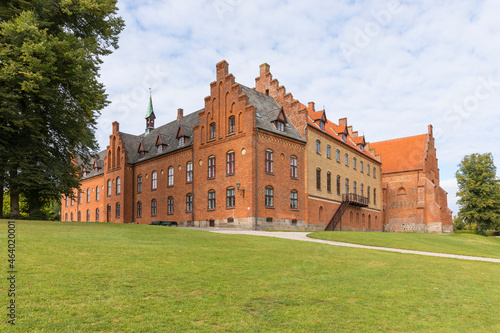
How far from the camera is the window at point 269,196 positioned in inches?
1335

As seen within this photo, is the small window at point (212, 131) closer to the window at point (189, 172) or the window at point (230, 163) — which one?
the window at point (230, 163)

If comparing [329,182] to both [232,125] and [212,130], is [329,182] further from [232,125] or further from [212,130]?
[212,130]

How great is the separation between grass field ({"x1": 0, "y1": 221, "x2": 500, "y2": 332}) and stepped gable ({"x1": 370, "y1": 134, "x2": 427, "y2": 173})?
160ft

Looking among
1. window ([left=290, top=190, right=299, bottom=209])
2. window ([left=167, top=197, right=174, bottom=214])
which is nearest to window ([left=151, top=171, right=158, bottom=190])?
window ([left=167, top=197, right=174, bottom=214])

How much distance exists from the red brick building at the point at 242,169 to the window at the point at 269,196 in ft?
0.29

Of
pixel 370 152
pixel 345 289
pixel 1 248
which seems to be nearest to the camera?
pixel 345 289

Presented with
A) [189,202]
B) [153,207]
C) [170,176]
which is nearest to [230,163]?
[189,202]

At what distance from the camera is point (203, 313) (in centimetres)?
719

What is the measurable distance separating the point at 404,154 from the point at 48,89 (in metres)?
54.7

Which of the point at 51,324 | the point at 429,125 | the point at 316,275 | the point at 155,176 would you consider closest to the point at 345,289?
the point at 316,275

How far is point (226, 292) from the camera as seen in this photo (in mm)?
8719

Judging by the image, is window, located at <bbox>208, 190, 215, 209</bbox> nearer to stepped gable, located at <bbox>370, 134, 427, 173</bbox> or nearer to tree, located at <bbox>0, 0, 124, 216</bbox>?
tree, located at <bbox>0, 0, 124, 216</bbox>

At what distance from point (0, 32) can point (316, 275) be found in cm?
1941

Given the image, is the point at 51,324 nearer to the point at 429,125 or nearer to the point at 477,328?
the point at 477,328
